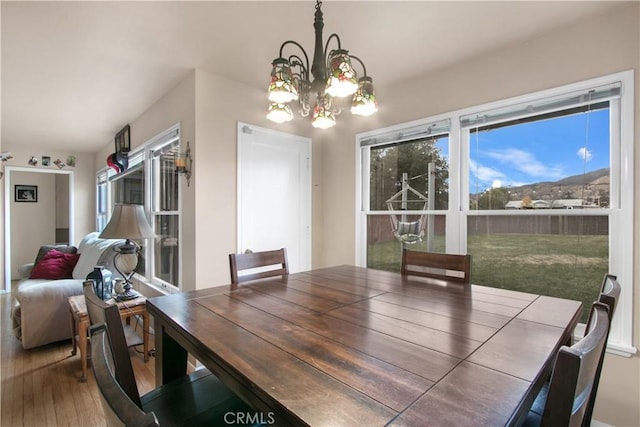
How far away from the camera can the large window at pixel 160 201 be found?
9.98ft

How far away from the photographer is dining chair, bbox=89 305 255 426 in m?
0.70

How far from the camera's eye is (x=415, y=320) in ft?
3.78

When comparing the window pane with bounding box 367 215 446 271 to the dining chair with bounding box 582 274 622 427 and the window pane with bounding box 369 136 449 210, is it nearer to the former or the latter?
the window pane with bounding box 369 136 449 210

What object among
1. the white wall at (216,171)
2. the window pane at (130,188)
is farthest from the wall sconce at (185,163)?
the window pane at (130,188)

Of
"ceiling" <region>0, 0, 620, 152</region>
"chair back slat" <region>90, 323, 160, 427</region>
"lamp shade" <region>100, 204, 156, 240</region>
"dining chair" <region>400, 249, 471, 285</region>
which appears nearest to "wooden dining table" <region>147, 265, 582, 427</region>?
"dining chair" <region>400, 249, 471, 285</region>

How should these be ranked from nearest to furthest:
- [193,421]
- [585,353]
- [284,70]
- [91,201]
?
[585,353] < [193,421] < [284,70] < [91,201]

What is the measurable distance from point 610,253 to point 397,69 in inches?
77.5

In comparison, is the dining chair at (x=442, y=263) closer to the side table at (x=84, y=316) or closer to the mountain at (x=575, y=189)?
the mountain at (x=575, y=189)

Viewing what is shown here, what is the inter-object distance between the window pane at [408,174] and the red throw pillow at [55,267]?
3781 mm

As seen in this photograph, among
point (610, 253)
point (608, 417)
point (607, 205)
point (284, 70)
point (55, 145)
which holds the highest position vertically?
point (55, 145)

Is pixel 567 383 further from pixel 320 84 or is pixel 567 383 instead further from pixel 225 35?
pixel 225 35

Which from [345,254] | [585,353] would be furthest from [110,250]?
[585,353]

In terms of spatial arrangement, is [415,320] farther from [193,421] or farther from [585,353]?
[193,421]

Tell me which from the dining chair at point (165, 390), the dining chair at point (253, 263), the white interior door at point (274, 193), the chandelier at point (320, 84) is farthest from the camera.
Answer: the white interior door at point (274, 193)
